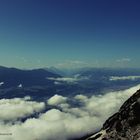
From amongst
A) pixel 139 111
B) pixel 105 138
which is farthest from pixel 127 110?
pixel 105 138

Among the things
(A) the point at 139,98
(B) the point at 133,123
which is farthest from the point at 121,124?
(A) the point at 139,98

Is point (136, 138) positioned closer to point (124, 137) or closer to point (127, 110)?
point (124, 137)

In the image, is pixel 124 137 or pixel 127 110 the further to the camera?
pixel 127 110

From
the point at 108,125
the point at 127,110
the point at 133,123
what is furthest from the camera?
the point at 108,125

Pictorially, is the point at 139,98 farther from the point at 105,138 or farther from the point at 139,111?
the point at 105,138

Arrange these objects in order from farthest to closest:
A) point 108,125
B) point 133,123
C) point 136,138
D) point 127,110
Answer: point 108,125 → point 127,110 → point 133,123 → point 136,138

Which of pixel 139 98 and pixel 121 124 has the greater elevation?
pixel 139 98
